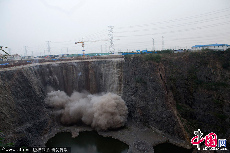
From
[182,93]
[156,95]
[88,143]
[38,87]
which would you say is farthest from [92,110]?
[182,93]

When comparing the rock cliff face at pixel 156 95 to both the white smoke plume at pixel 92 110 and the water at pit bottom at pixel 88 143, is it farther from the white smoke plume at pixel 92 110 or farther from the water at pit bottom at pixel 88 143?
the water at pit bottom at pixel 88 143

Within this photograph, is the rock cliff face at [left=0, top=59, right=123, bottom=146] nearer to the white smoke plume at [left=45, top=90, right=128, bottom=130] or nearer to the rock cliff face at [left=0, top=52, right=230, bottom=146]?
the rock cliff face at [left=0, top=52, right=230, bottom=146]

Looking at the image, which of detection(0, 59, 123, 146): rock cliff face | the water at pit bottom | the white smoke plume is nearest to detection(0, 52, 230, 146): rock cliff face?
detection(0, 59, 123, 146): rock cliff face

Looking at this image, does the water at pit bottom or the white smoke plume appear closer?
the water at pit bottom

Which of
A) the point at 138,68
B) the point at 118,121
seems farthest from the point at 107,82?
the point at 118,121

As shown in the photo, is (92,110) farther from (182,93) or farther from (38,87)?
(182,93)

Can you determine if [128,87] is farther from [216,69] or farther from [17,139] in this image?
[17,139]
